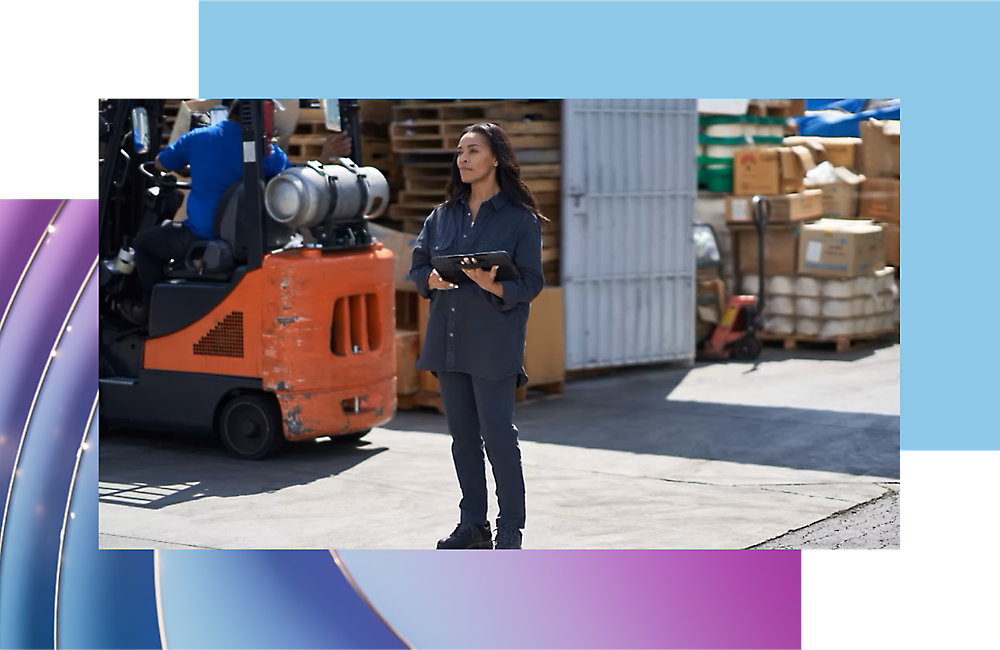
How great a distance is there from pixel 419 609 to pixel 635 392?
16.5 ft

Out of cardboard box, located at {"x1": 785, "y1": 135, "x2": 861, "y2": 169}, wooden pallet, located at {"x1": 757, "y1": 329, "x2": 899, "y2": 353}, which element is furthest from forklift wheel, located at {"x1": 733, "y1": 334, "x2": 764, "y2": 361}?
cardboard box, located at {"x1": 785, "y1": 135, "x2": 861, "y2": 169}

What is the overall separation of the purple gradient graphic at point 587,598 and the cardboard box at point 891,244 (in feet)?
20.4

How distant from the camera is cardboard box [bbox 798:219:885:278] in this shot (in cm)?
1066

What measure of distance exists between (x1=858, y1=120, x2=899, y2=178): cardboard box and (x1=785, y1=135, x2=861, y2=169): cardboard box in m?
0.16

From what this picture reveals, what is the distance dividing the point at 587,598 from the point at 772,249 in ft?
23.3

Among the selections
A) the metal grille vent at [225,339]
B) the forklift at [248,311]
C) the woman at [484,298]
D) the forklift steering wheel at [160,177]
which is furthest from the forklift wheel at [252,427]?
the woman at [484,298]

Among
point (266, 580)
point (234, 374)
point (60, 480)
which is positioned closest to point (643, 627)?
point (266, 580)

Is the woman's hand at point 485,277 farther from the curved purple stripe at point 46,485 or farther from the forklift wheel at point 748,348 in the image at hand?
the forklift wheel at point 748,348

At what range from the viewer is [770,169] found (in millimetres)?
11180

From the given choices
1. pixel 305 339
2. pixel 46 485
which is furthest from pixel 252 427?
pixel 46 485

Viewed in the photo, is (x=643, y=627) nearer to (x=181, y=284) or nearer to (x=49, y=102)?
(x=49, y=102)

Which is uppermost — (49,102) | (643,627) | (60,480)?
(49,102)

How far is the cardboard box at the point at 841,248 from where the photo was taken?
10664 mm

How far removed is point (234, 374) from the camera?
6902 millimetres
